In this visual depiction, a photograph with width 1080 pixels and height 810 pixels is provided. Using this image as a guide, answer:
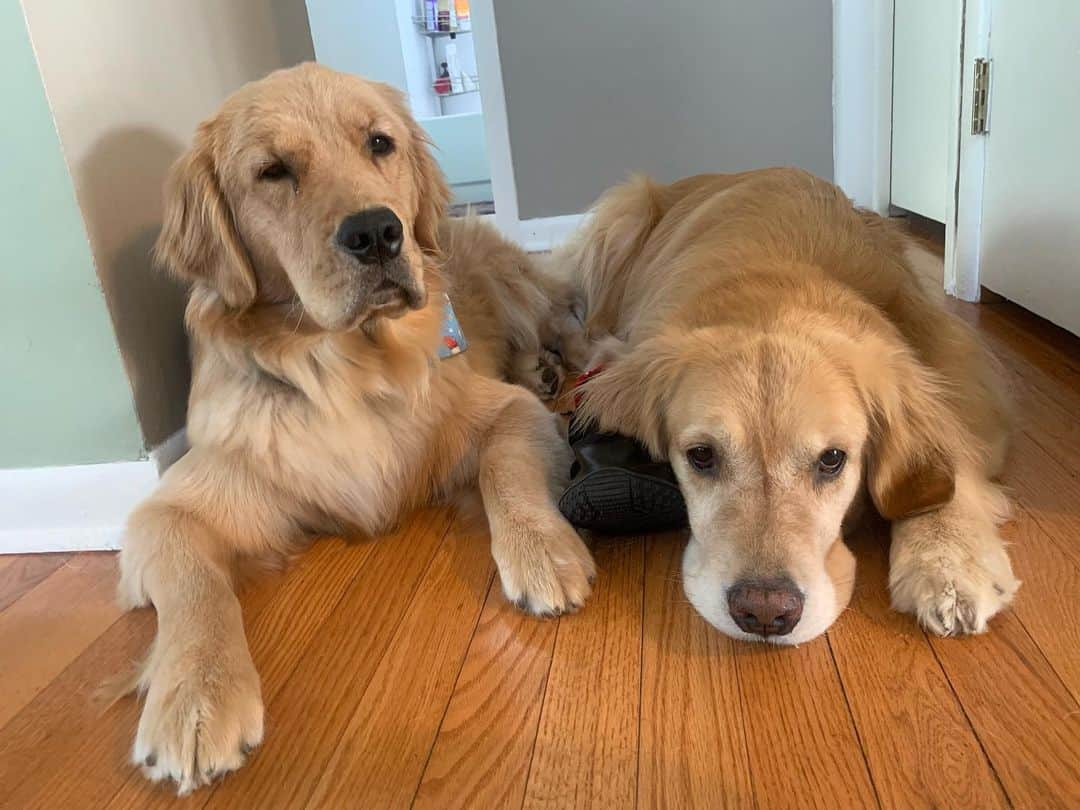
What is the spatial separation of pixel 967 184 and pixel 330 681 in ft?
8.74

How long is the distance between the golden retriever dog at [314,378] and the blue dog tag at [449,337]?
0.04 meters

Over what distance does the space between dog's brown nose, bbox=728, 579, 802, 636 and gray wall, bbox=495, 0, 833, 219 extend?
12.1ft

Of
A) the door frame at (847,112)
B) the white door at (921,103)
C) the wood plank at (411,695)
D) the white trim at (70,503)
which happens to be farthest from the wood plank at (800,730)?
the door frame at (847,112)

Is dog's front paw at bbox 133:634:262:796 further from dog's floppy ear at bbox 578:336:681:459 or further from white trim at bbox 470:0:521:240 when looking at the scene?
white trim at bbox 470:0:521:240

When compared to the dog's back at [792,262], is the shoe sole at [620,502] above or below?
below

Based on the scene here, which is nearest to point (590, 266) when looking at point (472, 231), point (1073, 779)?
point (472, 231)

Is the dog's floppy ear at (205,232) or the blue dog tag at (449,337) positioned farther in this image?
the blue dog tag at (449,337)

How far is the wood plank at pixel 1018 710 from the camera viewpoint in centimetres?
97

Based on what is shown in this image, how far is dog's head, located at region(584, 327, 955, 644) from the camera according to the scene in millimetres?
1229

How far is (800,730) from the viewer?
1.10 meters

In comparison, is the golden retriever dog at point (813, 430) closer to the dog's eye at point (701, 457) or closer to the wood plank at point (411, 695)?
the dog's eye at point (701, 457)

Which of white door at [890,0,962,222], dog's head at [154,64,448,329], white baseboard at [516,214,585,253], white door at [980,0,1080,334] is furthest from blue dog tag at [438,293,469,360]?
white baseboard at [516,214,585,253]

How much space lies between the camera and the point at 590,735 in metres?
1.13

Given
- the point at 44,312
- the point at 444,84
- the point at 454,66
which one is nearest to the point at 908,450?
the point at 44,312
